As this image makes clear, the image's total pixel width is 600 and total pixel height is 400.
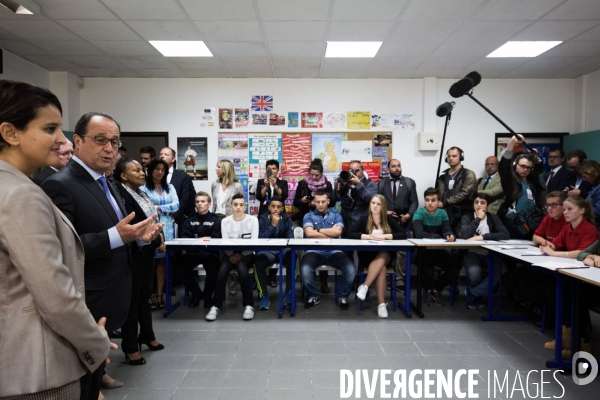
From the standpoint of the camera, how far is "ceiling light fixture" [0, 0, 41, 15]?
3.24 metres

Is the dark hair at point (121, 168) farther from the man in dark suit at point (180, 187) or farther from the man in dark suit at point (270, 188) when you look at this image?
the man in dark suit at point (270, 188)

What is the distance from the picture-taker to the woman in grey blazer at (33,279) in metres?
0.82

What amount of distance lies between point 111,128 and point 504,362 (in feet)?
9.46

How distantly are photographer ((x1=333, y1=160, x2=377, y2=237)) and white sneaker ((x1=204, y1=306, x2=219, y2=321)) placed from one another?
Result: 1.92m

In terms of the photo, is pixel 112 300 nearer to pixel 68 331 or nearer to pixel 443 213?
pixel 68 331

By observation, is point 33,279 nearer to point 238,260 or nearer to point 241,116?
point 238,260

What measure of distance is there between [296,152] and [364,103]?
124 centimetres

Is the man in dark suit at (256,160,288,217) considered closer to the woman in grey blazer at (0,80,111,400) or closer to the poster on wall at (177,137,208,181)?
the poster on wall at (177,137,208,181)

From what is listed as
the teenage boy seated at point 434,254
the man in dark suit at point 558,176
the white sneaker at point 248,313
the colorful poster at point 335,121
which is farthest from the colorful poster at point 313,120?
the man in dark suit at point 558,176

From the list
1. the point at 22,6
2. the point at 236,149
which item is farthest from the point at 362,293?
the point at 22,6

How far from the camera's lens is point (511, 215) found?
4328 mm

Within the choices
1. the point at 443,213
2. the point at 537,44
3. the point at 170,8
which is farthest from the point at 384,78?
the point at 170,8

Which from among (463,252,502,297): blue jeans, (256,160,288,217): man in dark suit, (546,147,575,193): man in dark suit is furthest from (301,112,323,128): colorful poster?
(546,147,575,193): man in dark suit

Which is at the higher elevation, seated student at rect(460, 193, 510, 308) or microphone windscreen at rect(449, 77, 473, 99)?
microphone windscreen at rect(449, 77, 473, 99)
